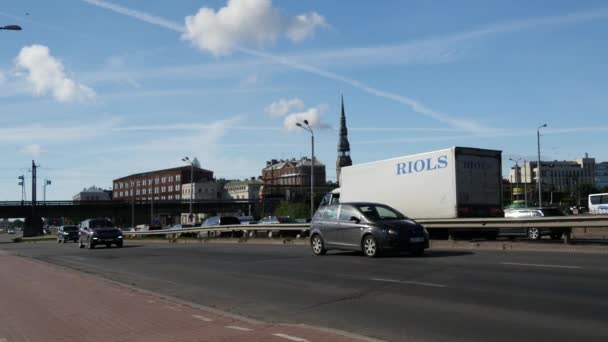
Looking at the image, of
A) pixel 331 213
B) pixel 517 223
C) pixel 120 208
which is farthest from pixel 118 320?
pixel 120 208

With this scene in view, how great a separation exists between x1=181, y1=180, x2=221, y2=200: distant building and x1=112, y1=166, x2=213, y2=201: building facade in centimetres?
178

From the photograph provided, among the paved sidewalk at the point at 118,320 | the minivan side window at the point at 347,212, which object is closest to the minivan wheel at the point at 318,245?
the minivan side window at the point at 347,212

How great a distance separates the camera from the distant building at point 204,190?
177875mm

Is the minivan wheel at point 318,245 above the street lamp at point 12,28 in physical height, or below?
below

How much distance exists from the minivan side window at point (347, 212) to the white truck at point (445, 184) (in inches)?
252

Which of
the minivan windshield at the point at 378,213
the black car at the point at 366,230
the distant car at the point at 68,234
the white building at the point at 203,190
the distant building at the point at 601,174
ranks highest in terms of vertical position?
the distant building at the point at 601,174

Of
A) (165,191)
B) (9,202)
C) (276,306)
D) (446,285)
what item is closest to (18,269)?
(276,306)

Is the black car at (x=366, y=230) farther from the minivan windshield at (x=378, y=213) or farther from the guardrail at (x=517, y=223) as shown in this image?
the guardrail at (x=517, y=223)

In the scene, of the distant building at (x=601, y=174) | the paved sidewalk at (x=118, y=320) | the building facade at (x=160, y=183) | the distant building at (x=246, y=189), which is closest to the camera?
the paved sidewalk at (x=118, y=320)

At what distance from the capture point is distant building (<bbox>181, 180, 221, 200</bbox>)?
178 m

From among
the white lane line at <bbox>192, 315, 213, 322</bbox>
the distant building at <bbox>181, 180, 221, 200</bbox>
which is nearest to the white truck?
the white lane line at <bbox>192, 315, 213, 322</bbox>

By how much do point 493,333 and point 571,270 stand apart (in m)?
6.79

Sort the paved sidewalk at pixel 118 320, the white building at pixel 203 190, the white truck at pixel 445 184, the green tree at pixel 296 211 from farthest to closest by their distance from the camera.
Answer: the white building at pixel 203 190
the green tree at pixel 296 211
the white truck at pixel 445 184
the paved sidewalk at pixel 118 320

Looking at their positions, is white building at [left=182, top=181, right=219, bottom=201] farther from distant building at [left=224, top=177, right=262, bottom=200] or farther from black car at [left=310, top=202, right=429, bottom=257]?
black car at [left=310, top=202, right=429, bottom=257]
